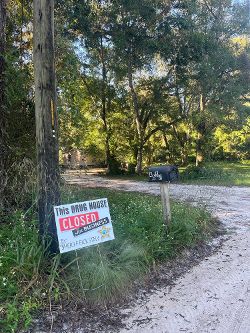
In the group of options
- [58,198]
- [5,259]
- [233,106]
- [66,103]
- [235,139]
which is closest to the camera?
[5,259]

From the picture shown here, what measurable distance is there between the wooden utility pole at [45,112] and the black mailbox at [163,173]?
1438 mm

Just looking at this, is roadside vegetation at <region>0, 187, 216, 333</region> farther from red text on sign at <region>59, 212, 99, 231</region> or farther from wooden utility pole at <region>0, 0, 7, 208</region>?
wooden utility pole at <region>0, 0, 7, 208</region>

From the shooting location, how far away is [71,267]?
3.22 m

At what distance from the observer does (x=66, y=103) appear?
6.27 m

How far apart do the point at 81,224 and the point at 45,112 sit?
3.83ft

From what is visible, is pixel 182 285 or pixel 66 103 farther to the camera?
pixel 66 103

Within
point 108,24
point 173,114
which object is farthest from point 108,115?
point 108,24

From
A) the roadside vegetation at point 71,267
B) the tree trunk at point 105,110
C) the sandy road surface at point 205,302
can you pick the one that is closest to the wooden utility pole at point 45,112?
the roadside vegetation at point 71,267

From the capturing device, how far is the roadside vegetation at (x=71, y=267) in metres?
2.80

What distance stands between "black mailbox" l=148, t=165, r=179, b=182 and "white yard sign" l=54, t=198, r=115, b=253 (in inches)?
42.7

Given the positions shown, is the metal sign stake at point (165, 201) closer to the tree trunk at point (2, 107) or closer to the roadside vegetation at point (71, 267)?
the roadside vegetation at point (71, 267)

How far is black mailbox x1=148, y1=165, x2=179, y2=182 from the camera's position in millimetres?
4273

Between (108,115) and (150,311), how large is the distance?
16.1m

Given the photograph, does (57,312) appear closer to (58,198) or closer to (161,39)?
(58,198)
